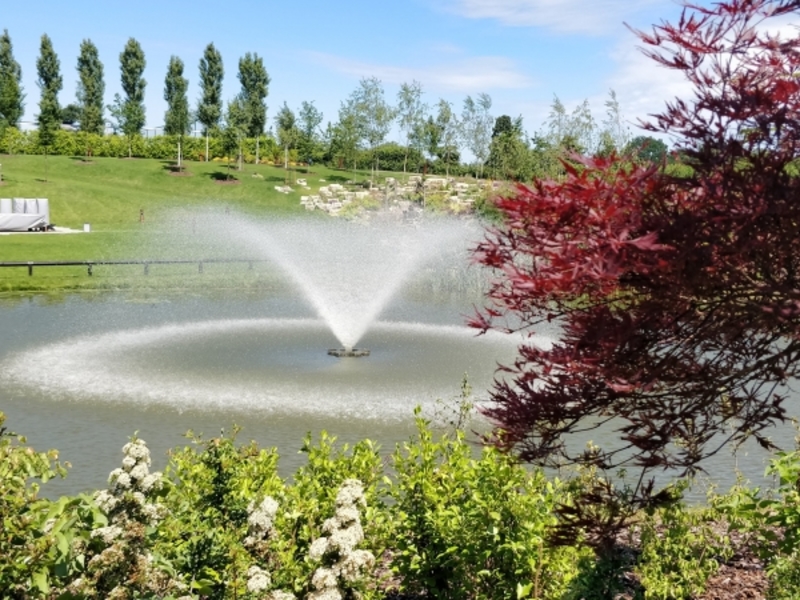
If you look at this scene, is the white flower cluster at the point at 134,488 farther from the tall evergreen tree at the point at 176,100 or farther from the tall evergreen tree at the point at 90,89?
the tall evergreen tree at the point at 90,89

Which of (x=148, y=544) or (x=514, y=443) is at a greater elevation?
(x=514, y=443)

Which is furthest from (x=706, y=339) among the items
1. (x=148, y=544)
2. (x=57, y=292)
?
(x=57, y=292)

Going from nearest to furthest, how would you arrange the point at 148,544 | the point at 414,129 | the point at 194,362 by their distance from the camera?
the point at 148,544 < the point at 194,362 < the point at 414,129

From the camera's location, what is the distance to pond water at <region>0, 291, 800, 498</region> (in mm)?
11094

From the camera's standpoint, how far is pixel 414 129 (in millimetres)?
58750

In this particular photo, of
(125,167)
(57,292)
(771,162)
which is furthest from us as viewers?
(125,167)

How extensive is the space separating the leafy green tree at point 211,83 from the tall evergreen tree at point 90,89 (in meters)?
9.46

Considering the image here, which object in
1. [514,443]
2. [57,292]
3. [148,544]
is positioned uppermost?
[514,443]

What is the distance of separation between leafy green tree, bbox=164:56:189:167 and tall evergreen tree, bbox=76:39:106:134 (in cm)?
622

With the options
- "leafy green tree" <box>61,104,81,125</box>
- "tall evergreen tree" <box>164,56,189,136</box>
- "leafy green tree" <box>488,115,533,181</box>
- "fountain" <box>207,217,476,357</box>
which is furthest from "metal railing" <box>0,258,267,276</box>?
"leafy green tree" <box>61,104,81,125</box>

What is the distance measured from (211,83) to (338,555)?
80.8 metres

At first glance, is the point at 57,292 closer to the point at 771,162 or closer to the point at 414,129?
the point at 771,162

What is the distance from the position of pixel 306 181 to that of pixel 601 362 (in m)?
67.8

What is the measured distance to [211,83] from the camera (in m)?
80.0
